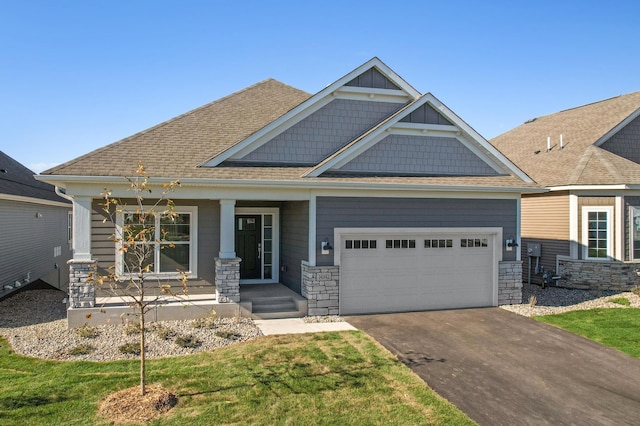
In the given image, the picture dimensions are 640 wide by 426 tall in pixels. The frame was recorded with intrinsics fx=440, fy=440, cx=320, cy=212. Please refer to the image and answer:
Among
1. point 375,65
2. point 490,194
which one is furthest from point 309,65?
point 490,194

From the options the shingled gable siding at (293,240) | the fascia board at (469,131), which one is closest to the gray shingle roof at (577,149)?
the fascia board at (469,131)

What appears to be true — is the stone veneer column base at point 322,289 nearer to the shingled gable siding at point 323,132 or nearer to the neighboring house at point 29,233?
the shingled gable siding at point 323,132

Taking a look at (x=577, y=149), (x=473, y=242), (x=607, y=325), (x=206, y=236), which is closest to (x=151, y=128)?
(x=206, y=236)

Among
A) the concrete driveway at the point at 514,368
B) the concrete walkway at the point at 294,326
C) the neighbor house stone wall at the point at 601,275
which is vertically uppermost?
the neighbor house stone wall at the point at 601,275

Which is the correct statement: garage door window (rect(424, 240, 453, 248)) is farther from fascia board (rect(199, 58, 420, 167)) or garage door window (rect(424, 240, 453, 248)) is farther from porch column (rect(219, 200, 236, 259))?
porch column (rect(219, 200, 236, 259))

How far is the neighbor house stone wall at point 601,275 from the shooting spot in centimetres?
1427

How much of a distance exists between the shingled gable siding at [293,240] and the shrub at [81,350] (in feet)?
16.6

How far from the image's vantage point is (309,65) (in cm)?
1270

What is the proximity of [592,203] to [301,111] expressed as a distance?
10188 millimetres

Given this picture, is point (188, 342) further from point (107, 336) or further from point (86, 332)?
point (86, 332)

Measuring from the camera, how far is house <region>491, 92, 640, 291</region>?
14.3m

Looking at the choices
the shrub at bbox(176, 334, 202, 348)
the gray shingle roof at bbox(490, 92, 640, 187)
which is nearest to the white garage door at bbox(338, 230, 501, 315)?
the shrub at bbox(176, 334, 202, 348)

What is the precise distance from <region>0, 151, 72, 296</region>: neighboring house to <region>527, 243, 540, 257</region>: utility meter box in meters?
17.2

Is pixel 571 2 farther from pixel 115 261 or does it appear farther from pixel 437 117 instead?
pixel 115 261
